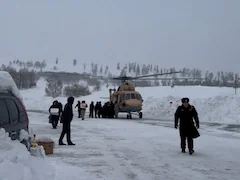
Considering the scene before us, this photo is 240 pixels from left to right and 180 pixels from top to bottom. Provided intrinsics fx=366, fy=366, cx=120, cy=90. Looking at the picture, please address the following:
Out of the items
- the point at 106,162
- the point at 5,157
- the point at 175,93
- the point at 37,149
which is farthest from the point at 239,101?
the point at 5,157

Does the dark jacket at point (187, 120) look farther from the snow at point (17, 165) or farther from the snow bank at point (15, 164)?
the snow bank at point (15, 164)

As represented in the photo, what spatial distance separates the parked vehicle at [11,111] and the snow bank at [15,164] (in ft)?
1.18

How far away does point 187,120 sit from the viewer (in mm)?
11062

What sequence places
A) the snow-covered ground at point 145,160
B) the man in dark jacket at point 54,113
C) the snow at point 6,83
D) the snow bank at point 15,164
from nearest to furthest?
1. the snow bank at point 15,164
2. the snow at point 6,83
3. the snow-covered ground at point 145,160
4. the man in dark jacket at point 54,113

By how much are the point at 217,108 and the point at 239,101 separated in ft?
6.77

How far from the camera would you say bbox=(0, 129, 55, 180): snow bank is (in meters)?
4.47

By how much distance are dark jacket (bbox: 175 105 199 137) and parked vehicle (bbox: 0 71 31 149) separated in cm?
567

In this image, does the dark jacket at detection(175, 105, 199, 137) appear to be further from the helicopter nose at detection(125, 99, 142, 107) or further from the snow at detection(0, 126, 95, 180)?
the helicopter nose at detection(125, 99, 142, 107)

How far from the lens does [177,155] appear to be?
10414mm

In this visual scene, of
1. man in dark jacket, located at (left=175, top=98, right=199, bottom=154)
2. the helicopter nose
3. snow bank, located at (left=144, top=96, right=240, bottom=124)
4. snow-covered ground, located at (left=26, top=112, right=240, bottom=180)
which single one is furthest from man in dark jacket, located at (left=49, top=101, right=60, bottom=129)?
snow bank, located at (left=144, top=96, right=240, bottom=124)

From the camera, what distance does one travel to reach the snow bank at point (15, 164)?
4473 mm

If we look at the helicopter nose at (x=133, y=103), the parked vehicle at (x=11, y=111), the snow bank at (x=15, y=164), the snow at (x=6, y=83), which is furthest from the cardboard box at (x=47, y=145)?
the helicopter nose at (x=133, y=103)

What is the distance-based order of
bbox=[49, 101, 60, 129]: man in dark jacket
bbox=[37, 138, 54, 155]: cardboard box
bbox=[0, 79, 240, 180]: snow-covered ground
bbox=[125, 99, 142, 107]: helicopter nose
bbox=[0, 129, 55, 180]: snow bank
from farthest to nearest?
bbox=[125, 99, 142, 107]: helicopter nose, bbox=[49, 101, 60, 129]: man in dark jacket, bbox=[37, 138, 54, 155]: cardboard box, bbox=[0, 79, 240, 180]: snow-covered ground, bbox=[0, 129, 55, 180]: snow bank

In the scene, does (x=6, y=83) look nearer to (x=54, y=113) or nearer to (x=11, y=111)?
(x=11, y=111)
